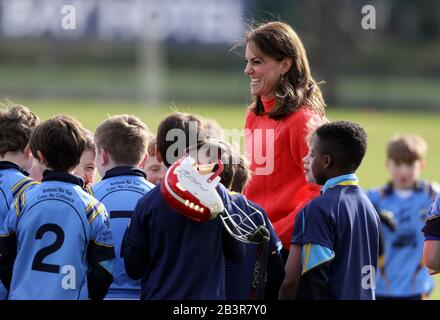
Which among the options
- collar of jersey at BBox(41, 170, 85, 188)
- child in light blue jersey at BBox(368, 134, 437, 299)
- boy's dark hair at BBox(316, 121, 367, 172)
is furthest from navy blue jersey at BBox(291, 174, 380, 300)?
child in light blue jersey at BBox(368, 134, 437, 299)

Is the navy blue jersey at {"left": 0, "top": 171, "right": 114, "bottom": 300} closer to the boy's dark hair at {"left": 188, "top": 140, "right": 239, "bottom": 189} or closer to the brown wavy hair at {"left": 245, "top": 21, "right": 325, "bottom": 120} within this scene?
the boy's dark hair at {"left": 188, "top": 140, "right": 239, "bottom": 189}

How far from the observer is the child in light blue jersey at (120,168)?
197 inches

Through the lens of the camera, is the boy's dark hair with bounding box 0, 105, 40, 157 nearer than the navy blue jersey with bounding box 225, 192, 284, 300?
→ No

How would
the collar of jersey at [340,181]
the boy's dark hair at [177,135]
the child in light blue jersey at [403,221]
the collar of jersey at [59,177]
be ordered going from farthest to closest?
the child in light blue jersey at [403,221] < the boy's dark hair at [177,135] < the collar of jersey at [340,181] < the collar of jersey at [59,177]

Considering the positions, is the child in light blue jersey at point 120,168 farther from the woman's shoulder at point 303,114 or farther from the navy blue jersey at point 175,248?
the woman's shoulder at point 303,114

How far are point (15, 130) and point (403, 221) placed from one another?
4515 millimetres

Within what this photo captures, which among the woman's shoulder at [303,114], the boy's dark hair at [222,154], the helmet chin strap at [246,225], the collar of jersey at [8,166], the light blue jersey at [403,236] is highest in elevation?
the woman's shoulder at [303,114]

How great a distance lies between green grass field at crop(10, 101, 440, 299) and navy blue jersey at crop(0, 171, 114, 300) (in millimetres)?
15494

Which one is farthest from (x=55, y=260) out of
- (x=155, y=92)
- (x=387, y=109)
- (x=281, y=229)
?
(x=155, y=92)

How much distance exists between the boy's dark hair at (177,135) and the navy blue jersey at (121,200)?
0.22 meters

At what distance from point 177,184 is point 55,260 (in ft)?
2.56

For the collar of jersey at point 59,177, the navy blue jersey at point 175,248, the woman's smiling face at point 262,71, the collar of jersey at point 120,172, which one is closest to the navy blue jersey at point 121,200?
the collar of jersey at point 120,172

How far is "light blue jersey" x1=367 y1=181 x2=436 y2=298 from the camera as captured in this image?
820cm

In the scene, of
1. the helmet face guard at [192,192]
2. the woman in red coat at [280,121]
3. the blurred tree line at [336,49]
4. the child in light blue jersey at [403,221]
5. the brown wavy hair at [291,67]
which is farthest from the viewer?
the blurred tree line at [336,49]
